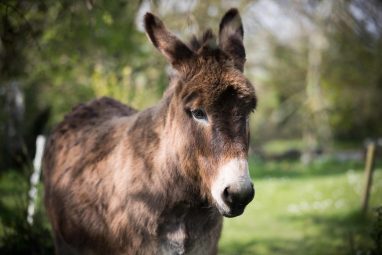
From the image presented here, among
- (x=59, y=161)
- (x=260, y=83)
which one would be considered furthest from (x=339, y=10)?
(x=260, y=83)

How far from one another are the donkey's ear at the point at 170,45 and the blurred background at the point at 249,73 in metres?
0.20

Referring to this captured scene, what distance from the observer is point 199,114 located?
302cm

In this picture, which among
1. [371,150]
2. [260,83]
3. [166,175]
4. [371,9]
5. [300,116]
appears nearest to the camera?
[166,175]

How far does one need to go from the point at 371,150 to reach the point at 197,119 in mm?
6467

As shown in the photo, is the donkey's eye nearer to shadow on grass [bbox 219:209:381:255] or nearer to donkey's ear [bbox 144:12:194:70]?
donkey's ear [bbox 144:12:194:70]

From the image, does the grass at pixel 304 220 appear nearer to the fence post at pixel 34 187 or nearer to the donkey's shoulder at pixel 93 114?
the fence post at pixel 34 187

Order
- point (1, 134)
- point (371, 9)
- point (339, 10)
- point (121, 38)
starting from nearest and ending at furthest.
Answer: point (371, 9), point (339, 10), point (121, 38), point (1, 134)

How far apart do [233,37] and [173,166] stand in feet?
3.48

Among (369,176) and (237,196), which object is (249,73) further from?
(237,196)

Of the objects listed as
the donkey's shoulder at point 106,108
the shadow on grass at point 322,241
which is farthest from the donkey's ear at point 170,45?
the shadow on grass at point 322,241

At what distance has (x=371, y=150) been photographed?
8.59 meters

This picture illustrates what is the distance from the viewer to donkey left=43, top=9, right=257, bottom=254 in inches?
114

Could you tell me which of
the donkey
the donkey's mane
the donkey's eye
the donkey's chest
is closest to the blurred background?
the donkey's mane

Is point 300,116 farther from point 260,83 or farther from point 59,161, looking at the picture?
point 59,161
